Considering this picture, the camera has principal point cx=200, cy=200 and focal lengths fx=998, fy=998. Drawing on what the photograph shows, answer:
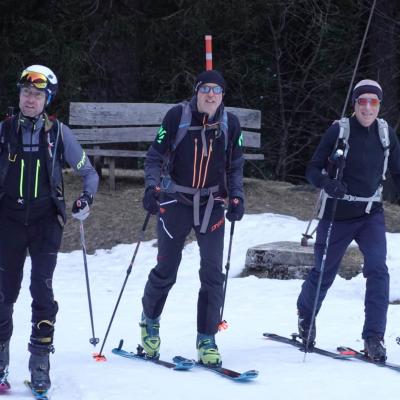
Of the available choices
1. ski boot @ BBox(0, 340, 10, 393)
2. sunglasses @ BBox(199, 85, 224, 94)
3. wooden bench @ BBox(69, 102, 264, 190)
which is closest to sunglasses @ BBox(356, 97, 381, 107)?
sunglasses @ BBox(199, 85, 224, 94)

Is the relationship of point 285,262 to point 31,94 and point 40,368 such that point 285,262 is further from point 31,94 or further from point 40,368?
point 31,94

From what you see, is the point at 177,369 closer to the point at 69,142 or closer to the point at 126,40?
the point at 69,142

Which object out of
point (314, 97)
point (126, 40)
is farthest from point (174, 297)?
point (314, 97)

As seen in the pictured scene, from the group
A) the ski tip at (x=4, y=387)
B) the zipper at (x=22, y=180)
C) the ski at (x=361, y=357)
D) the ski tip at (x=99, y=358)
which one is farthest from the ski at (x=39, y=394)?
the ski at (x=361, y=357)

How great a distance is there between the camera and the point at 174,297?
36.5ft

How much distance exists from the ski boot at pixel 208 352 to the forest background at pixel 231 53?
12530 mm

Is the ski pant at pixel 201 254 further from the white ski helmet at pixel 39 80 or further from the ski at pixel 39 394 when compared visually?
the ski at pixel 39 394

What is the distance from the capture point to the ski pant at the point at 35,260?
6.38 m

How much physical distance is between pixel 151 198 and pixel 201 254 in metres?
0.56

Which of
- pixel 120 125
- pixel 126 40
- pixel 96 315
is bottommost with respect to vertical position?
pixel 96 315

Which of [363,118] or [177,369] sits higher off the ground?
[363,118]

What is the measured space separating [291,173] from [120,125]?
27.8ft

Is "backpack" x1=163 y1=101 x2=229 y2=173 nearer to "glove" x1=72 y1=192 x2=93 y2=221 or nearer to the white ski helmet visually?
"glove" x1=72 y1=192 x2=93 y2=221

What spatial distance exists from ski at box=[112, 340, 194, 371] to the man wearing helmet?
1030mm
